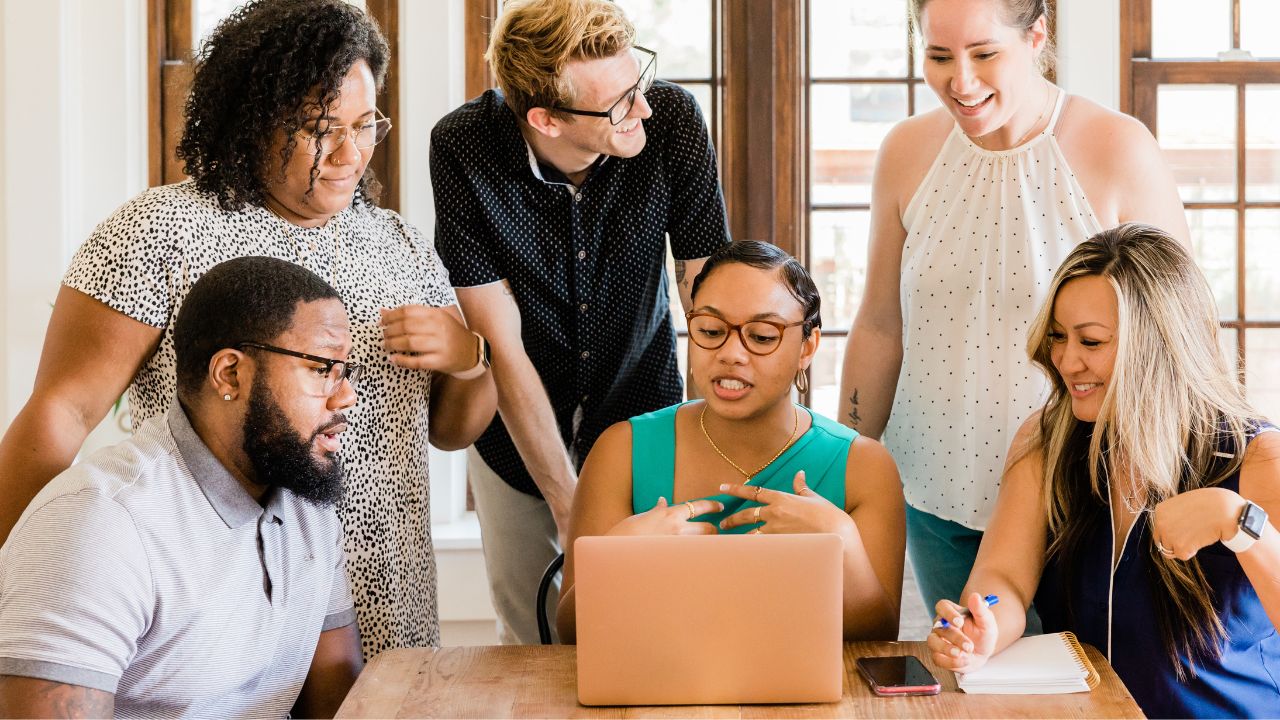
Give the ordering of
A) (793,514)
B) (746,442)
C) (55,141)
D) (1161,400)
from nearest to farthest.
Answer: (793,514), (1161,400), (746,442), (55,141)

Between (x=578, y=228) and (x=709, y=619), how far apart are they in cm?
100

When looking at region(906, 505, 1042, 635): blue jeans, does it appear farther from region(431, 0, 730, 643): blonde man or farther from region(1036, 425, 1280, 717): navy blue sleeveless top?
region(431, 0, 730, 643): blonde man

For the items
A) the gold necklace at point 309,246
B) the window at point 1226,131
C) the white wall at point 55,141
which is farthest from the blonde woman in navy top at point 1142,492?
the white wall at point 55,141

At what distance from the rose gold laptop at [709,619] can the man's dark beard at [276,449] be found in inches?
18.3

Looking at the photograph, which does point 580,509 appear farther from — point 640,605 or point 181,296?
point 181,296

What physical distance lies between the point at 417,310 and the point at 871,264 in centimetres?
85

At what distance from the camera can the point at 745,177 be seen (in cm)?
347

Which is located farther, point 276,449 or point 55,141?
point 55,141

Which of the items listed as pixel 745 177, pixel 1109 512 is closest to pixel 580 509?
pixel 1109 512

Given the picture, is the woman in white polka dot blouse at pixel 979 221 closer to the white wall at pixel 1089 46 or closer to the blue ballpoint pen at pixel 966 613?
the blue ballpoint pen at pixel 966 613

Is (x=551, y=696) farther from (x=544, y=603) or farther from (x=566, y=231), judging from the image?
(x=566, y=231)

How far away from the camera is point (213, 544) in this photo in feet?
4.75

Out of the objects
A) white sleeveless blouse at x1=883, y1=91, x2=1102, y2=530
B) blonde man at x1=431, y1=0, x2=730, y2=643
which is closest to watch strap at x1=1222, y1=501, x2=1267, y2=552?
white sleeveless blouse at x1=883, y1=91, x2=1102, y2=530

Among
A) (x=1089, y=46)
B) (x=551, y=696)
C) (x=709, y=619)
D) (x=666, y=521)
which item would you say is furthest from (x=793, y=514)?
(x=1089, y=46)
